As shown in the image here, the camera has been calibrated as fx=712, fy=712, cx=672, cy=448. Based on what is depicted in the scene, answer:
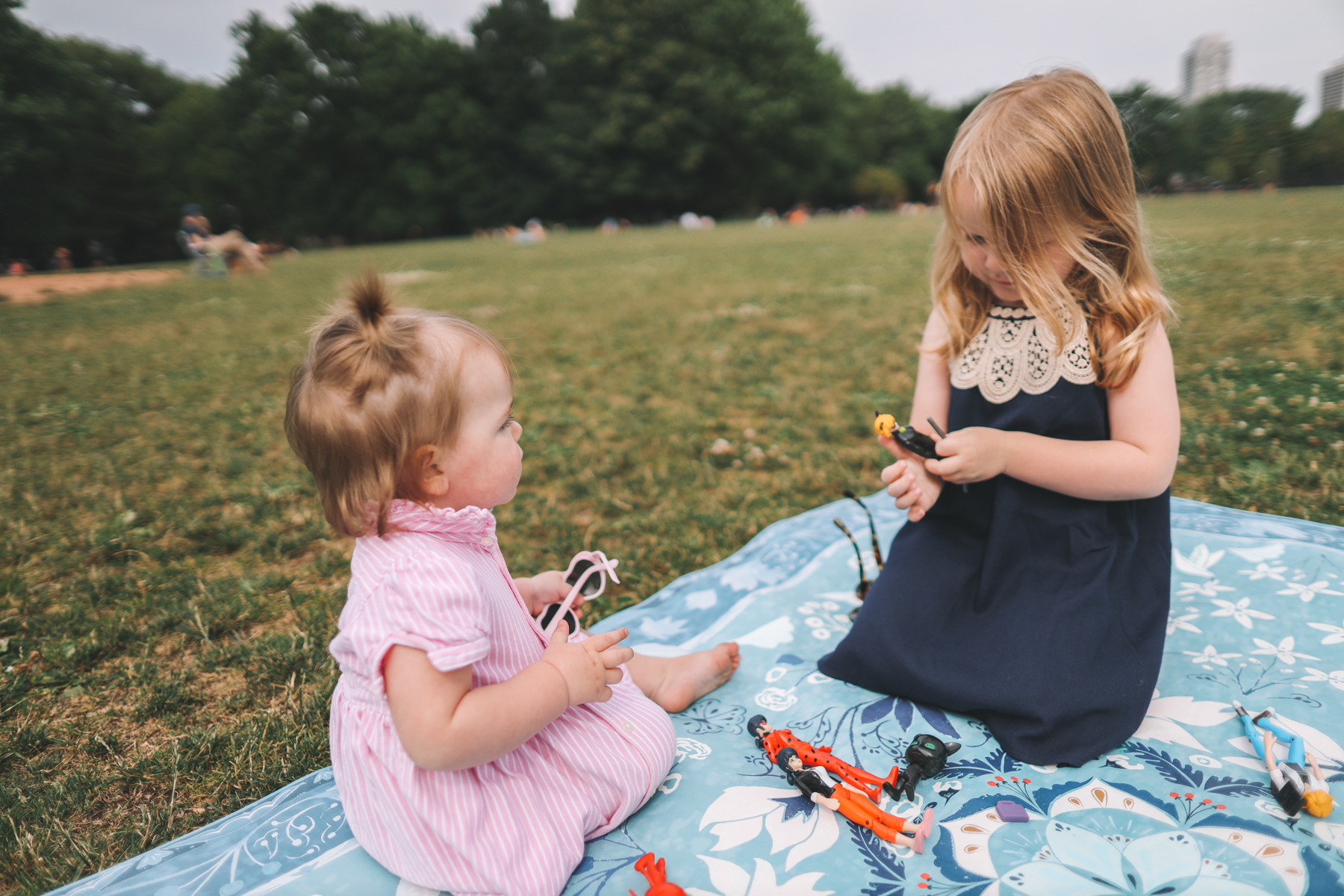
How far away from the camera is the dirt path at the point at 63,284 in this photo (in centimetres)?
1347

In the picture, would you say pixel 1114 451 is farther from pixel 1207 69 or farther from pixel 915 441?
pixel 1207 69

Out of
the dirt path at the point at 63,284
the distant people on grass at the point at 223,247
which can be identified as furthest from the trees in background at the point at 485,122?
the dirt path at the point at 63,284

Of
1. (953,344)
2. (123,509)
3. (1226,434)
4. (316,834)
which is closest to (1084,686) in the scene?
(953,344)

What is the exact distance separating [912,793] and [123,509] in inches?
158

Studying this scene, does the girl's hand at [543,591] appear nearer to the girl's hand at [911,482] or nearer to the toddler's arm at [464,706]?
the toddler's arm at [464,706]

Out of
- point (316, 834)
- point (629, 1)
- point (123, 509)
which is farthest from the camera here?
point (629, 1)

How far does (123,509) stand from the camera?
12.2 ft

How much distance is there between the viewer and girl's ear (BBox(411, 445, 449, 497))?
1.47 metres

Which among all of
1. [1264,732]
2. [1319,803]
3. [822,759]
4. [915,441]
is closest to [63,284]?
[915,441]

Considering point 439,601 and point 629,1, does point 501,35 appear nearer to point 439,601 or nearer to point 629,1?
point 629,1

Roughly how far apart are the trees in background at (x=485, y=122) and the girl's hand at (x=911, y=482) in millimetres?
43153

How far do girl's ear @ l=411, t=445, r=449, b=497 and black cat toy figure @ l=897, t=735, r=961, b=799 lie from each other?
4.21 feet

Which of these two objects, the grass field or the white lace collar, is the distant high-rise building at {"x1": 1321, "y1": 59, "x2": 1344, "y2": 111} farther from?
the white lace collar

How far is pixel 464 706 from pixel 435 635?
0.15m
